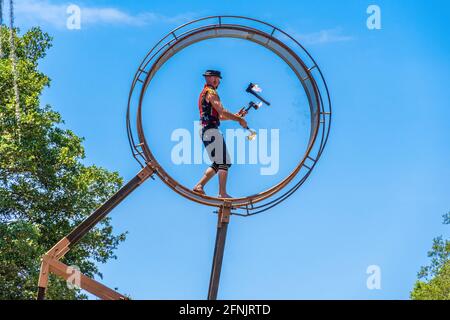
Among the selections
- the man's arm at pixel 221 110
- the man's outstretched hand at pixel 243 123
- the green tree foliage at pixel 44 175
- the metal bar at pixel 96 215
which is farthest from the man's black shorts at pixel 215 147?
the green tree foliage at pixel 44 175

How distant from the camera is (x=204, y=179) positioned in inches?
543

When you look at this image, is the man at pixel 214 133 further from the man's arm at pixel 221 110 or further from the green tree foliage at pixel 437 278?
the green tree foliage at pixel 437 278

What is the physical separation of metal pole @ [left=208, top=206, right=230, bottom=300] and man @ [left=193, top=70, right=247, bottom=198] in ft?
1.11

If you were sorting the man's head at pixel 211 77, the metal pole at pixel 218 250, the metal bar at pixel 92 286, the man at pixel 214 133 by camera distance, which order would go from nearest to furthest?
1. the metal pole at pixel 218 250
2. the metal bar at pixel 92 286
3. the man at pixel 214 133
4. the man's head at pixel 211 77

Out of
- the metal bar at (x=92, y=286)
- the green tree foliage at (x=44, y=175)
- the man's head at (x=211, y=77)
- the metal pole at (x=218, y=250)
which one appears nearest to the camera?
the metal pole at (x=218, y=250)

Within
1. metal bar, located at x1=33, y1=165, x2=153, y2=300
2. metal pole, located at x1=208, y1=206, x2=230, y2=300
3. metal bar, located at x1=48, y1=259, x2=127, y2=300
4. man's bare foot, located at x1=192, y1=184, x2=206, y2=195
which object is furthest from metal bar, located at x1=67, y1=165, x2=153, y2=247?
metal pole, located at x1=208, y1=206, x2=230, y2=300

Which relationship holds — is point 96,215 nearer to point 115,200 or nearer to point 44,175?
point 115,200

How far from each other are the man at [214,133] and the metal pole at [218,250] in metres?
0.34

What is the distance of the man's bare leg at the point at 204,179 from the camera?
13698 mm

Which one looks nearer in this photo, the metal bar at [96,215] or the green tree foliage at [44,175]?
the metal bar at [96,215]

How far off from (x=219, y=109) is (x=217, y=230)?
5.03 ft
